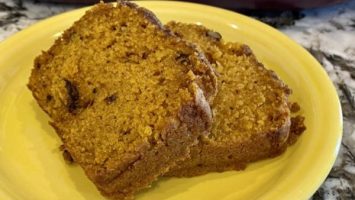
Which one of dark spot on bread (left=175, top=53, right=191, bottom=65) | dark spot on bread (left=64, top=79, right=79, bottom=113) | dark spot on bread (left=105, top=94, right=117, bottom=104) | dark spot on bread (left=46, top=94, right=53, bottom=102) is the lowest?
dark spot on bread (left=46, top=94, right=53, bottom=102)

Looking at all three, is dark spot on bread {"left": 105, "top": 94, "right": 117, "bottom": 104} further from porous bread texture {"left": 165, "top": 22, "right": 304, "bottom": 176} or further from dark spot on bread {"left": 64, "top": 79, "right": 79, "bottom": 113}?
porous bread texture {"left": 165, "top": 22, "right": 304, "bottom": 176}

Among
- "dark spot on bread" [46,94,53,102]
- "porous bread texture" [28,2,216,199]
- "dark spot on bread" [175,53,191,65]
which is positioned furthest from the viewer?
"dark spot on bread" [46,94,53,102]

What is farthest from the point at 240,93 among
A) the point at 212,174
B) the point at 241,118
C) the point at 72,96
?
the point at 72,96

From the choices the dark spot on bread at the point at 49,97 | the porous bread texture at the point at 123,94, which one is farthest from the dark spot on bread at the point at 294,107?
the dark spot on bread at the point at 49,97

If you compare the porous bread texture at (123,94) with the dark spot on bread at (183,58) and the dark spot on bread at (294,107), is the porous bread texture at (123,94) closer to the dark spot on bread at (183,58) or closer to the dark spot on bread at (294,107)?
the dark spot on bread at (183,58)

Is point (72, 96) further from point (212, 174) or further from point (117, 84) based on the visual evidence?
point (212, 174)

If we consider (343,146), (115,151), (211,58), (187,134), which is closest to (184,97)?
(187,134)

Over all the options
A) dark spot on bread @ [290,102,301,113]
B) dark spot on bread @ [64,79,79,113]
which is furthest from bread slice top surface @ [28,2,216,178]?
dark spot on bread @ [290,102,301,113]

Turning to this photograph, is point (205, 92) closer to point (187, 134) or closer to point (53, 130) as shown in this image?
point (187, 134)
